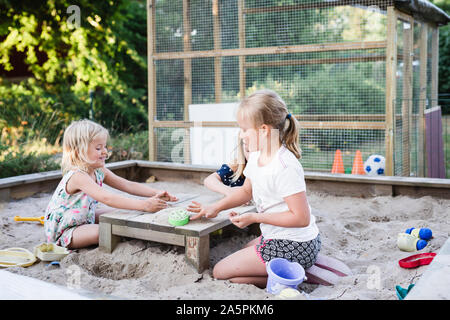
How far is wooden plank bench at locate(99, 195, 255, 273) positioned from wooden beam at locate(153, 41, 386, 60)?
2.71 m

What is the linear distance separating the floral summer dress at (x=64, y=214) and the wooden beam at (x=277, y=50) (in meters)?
3.13

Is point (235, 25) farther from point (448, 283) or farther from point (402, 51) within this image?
point (448, 283)

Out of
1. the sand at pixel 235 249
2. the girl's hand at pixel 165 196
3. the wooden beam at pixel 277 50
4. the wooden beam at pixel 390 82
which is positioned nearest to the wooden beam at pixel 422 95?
the wooden beam at pixel 390 82

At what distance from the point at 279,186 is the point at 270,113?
36cm

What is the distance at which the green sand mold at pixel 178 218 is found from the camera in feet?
8.16

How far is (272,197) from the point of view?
234cm

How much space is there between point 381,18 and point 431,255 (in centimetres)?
529

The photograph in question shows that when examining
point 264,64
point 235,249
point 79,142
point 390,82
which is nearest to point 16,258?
point 79,142

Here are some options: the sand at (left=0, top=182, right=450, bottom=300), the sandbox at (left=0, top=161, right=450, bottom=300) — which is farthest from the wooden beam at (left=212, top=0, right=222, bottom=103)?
the sand at (left=0, top=182, right=450, bottom=300)

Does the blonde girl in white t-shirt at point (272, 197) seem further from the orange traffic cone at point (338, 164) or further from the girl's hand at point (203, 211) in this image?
the orange traffic cone at point (338, 164)

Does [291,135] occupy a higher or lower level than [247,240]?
higher

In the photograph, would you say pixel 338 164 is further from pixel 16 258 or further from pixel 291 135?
pixel 16 258
